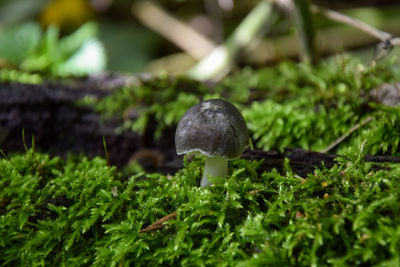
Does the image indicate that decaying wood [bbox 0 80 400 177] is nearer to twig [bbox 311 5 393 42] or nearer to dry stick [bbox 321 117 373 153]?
dry stick [bbox 321 117 373 153]

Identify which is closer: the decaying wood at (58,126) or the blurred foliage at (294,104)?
the blurred foliage at (294,104)

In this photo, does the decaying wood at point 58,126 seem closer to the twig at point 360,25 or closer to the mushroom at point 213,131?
the mushroom at point 213,131

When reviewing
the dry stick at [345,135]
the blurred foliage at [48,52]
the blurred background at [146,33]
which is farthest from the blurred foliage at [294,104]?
the blurred foliage at [48,52]

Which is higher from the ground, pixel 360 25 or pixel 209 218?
pixel 360 25

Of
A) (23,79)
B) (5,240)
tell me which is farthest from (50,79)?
(5,240)

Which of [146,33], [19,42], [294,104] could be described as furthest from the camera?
[146,33]

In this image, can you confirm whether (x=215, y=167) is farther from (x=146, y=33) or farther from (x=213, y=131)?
(x=146, y=33)

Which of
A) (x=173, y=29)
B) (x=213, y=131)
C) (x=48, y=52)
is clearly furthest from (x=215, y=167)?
(x=173, y=29)
